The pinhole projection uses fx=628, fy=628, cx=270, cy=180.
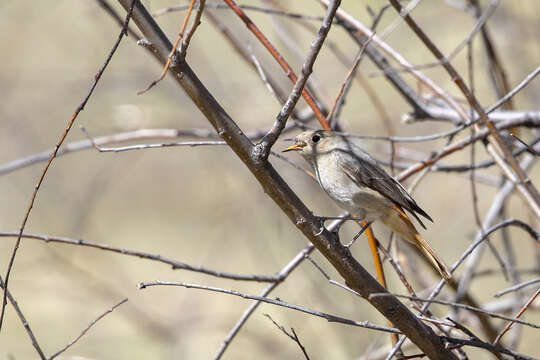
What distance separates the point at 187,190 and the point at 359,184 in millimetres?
6413

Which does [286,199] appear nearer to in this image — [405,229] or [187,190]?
[405,229]

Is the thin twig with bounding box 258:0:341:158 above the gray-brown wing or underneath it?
underneath

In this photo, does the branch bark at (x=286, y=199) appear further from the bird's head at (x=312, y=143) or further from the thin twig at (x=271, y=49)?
the bird's head at (x=312, y=143)

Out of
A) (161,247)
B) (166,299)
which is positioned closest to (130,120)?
(166,299)

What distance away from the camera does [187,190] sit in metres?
9.15

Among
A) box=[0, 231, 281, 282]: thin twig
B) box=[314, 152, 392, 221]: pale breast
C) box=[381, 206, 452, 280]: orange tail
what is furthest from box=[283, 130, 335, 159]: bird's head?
box=[0, 231, 281, 282]: thin twig

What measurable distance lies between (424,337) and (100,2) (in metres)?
1.94

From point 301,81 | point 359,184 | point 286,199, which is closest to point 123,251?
point 286,199

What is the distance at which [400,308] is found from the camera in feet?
6.24

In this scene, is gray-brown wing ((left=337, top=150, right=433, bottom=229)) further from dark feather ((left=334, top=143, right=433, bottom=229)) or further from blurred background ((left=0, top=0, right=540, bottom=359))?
blurred background ((left=0, top=0, right=540, bottom=359))

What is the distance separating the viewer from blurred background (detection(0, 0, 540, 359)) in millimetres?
4852

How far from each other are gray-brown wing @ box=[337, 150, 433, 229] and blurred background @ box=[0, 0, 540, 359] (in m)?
0.75

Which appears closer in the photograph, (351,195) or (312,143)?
(351,195)

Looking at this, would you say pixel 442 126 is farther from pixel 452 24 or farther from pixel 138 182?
pixel 138 182
